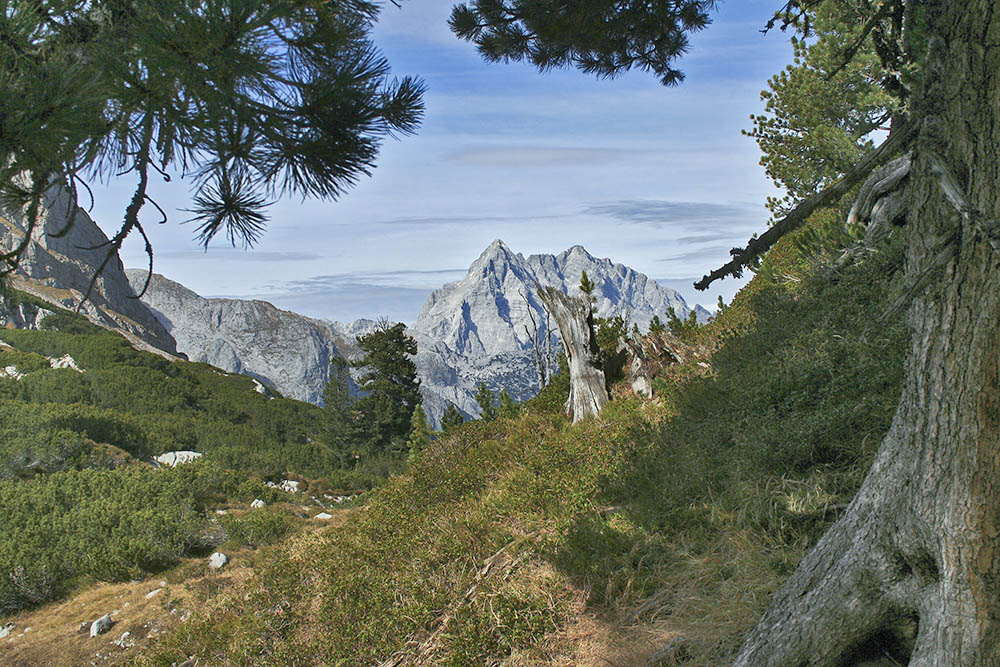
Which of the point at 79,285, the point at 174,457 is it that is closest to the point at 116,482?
the point at 174,457

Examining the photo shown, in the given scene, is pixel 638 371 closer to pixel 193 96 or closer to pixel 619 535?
pixel 619 535

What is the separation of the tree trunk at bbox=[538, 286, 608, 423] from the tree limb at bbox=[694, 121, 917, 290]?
7.30 metres

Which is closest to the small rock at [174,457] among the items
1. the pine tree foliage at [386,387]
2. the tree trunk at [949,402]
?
the pine tree foliage at [386,387]

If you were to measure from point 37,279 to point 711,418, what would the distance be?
7070cm

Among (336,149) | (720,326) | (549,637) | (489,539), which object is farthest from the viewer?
(720,326)

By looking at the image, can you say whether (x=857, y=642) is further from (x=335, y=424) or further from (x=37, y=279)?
(x=37, y=279)

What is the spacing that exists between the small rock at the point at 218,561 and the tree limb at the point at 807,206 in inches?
370

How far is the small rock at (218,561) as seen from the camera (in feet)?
30.7

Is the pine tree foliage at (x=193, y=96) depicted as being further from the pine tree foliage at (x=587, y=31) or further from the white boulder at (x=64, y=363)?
the white boulder at (x=64, y=363)

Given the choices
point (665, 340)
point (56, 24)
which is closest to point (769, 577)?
point (56, 24)

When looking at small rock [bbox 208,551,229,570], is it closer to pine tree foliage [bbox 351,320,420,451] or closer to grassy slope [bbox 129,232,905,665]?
grassy slope [bbox 129,232,905,665]

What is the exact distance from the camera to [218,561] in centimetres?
945

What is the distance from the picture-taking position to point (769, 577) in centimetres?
379

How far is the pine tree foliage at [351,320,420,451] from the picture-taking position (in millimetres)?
31688
